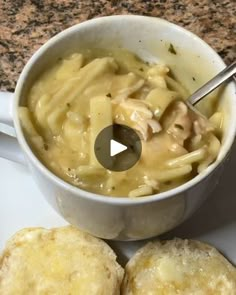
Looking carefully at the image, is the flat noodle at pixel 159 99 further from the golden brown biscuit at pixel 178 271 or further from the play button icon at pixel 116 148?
the golden brown biscuit at pixel 178 271

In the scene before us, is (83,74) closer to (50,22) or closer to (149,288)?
(149,288)

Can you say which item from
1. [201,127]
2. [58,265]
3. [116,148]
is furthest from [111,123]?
[58,265]

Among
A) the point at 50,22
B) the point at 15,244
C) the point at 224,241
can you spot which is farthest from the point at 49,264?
the point at 50,22

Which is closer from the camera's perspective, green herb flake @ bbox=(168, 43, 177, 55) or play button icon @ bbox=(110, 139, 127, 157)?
play button icon @ bbox=(110, 139, 127, 157)

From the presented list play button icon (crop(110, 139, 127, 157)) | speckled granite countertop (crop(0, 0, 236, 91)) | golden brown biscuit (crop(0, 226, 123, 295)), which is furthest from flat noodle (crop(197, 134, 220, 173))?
speckled granite countertop (crop(0, 0, 236, 91))

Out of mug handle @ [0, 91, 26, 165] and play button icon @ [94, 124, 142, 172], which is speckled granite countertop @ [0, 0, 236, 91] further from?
play button icon @ [94, 124, 142, 172]

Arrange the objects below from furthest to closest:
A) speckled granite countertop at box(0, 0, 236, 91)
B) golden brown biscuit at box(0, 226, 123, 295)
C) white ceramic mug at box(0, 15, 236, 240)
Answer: speckled granite countertop at box(0, 0, 236, 91)
golden brown biscuit at box(0, 226, 123, 295)
white ceramic mug at box(0, 15, 236, 240)

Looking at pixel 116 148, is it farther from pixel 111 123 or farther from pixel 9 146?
pixel 9 146
